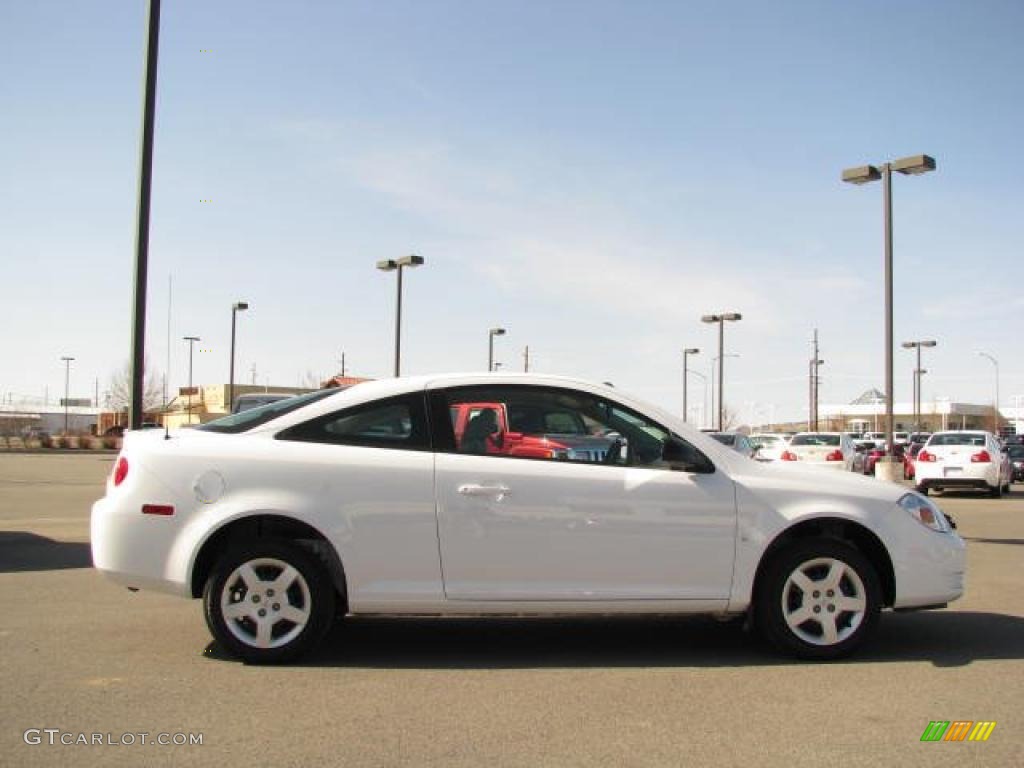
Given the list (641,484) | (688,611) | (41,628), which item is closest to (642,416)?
(641,484)

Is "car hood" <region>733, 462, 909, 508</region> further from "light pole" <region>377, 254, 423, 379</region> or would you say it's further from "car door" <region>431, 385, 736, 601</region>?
"light pole" <region>377, 254, 423, 379</region>

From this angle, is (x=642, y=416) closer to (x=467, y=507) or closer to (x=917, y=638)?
(x=467, y=507)

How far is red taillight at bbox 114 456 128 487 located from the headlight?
4.44m

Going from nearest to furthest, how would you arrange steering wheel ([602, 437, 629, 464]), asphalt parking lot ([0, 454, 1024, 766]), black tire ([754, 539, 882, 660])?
asphalt parking lot ([0, 454, 1024, 766])
black tire ([754, 539, 882, 660])
steering wheel ([602, 437, 629, 464])

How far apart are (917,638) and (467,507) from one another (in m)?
3.14

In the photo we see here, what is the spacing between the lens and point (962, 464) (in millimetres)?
20719

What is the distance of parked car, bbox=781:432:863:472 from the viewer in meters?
22.4

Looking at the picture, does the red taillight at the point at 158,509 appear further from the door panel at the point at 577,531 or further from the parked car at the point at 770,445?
the parked car at the point at 770,445

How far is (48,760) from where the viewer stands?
12.9 ft

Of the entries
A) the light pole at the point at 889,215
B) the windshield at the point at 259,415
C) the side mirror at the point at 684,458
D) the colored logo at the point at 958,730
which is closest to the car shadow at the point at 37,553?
the windshield at the point at 259,415

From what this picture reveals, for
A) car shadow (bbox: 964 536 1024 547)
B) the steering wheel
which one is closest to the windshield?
the steering wheel

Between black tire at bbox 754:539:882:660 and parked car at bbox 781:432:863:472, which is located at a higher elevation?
parked car at bbox 781:432:863:472

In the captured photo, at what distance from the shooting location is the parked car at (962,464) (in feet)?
67.8

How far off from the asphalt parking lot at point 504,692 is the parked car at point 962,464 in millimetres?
14608
